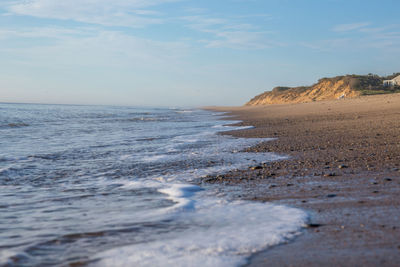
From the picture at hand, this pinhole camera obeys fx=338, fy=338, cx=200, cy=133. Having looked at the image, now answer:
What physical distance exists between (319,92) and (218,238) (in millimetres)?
56687

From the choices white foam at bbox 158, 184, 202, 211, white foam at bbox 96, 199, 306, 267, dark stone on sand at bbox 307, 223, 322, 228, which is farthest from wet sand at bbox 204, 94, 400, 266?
white foam at bbox 158, 184, 202, 211

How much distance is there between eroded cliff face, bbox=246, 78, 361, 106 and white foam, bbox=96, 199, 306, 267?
1664 inches

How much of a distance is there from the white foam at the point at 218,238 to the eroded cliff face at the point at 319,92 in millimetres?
42266

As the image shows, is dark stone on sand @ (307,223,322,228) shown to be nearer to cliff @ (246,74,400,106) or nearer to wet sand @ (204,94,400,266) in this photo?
wet sand @ (204,94,400,266)

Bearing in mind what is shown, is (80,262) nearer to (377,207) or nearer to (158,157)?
(377,207)

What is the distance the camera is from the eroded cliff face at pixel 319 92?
4766 cm

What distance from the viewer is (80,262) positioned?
228 centimetres

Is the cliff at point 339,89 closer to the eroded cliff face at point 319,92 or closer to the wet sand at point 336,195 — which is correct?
the eroded cliff face at point 319,92

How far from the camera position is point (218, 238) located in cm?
266

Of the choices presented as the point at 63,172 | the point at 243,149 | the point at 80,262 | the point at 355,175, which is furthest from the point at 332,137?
the point at 80,262

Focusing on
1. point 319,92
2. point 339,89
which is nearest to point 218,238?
point 339,89

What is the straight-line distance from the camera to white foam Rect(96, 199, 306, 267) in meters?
2.31

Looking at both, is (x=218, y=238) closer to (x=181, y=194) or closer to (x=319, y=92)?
(x=181, y=194)

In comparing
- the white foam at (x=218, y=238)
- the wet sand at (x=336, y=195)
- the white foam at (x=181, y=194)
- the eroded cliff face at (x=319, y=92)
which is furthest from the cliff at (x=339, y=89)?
the white foam at (x=218, y=238)
